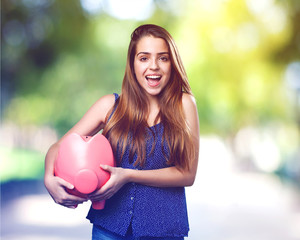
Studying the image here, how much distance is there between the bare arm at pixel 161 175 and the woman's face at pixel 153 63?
5.2 inches

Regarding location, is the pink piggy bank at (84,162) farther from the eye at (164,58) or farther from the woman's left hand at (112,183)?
the eye at (164,58)

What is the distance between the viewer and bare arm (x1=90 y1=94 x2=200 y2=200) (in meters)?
1.84

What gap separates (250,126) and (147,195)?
19.1 m

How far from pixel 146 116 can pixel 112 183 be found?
0.34m

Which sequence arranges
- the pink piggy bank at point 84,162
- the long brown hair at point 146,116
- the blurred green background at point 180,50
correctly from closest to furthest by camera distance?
the pink piggy bank at point 84,162
the long brown hair at point 146,116
the blurred green background at point 180,50

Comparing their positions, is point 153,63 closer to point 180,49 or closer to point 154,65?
point 154,65

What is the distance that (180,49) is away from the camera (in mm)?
14578

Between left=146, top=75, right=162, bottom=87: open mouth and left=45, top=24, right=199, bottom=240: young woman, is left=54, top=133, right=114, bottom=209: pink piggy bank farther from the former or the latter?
left=146, top=75, right=162, bottom=87: open mouth

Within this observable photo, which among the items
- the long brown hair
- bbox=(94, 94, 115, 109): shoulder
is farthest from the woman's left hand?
bbox=(94, 94, 115, 109): shoulder

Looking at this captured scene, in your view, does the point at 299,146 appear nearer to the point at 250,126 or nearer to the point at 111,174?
the point at 250,126

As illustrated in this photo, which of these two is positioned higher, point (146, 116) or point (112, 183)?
point (146, 116)

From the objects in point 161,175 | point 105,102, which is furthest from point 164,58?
point 161,175

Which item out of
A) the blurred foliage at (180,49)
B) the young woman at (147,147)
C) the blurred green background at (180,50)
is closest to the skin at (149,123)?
the young woman at (147,147)

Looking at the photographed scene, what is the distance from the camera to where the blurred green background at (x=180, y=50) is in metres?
12.2
